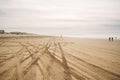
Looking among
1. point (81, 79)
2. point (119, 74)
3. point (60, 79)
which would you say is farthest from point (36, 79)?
point (119, 74)

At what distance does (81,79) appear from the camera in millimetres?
6176

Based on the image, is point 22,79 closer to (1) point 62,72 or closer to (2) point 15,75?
(2) point 15,75

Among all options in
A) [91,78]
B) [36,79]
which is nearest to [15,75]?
[36,79]

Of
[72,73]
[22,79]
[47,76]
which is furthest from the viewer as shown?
[72,73]

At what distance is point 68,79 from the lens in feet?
20.2

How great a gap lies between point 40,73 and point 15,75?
1.18 m

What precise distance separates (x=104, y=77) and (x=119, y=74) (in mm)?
1096

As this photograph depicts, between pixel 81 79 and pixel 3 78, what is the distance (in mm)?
3480

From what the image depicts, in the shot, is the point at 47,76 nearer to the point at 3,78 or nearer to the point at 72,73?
the point at 72,73

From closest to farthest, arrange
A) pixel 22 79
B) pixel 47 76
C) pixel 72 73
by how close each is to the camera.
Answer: pixel 22 79, pixel 47 76, pixel 72 73

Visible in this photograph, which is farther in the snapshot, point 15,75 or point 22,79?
point 15,75

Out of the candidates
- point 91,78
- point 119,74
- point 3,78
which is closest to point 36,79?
point 3,78

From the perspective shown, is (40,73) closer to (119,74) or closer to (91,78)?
(91,78)

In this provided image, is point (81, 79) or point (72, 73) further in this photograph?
point (72, 73)
